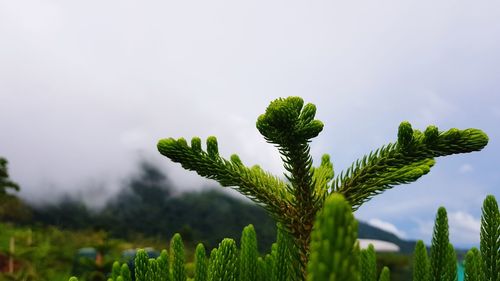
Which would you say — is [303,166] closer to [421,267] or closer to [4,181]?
[421,267]

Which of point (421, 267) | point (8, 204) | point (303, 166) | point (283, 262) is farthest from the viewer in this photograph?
point (8, 204)

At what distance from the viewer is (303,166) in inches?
63.1

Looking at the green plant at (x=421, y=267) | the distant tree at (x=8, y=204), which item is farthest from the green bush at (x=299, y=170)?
the distant tree at (x=8, y=204)

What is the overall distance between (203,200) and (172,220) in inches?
553

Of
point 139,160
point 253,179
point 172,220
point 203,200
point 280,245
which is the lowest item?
point 280,245

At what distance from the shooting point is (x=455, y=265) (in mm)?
2398

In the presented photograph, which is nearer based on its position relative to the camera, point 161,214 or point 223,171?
point 223,171

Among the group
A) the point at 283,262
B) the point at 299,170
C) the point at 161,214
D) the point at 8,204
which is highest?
the point at 161,214

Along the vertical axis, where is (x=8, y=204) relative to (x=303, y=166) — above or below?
above

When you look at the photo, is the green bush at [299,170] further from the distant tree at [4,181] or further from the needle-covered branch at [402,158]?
the distant tree at [4,181]

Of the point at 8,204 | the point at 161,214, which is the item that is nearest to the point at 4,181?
the point at 8,204

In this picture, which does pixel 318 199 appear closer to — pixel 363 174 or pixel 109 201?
pixel 363 174

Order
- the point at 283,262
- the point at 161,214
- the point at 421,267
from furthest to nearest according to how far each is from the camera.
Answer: the point at 161,214, the point at 421,267, the point at 283,262

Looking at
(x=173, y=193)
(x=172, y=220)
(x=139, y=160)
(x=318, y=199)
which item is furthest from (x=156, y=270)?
(x=139, y=160)
